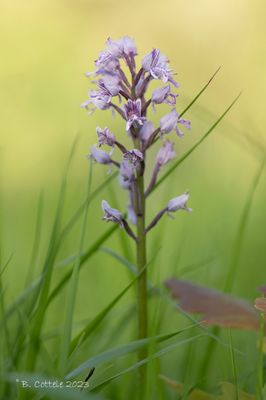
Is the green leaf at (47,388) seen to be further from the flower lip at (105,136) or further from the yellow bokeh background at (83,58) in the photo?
the yellow bokeh background at (83,58)

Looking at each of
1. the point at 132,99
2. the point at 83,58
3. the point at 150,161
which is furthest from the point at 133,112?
the point at 83,58

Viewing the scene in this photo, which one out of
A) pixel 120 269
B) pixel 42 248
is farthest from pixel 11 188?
pixel 120 269

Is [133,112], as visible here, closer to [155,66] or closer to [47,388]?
[155,66]

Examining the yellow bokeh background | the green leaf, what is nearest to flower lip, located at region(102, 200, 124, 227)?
the green leaf

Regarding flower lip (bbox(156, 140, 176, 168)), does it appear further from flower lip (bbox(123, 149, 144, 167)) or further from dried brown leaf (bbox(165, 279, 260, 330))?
dried brown leaf (bbox(165, 279, 260, 330))

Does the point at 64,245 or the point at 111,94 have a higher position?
the point at 111,94

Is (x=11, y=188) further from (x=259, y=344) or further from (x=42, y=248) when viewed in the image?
(x=259, y=344)
